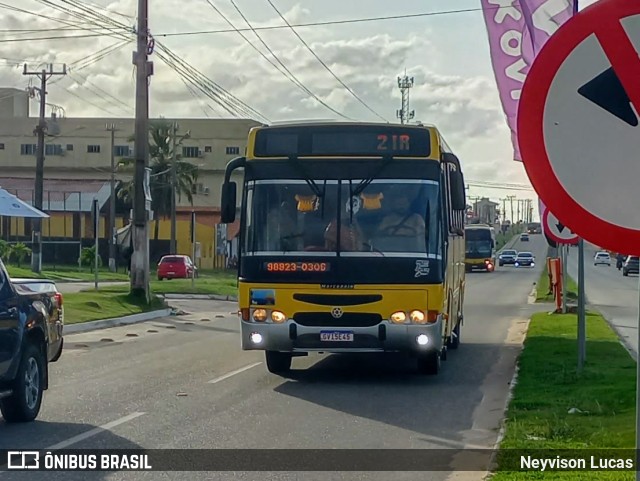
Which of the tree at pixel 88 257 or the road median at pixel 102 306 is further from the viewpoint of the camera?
the tree at pixel 88 257

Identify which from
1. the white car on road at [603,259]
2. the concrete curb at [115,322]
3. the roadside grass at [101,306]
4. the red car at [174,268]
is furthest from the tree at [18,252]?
the white car on road at [603,259]

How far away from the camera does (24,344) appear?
403 inches

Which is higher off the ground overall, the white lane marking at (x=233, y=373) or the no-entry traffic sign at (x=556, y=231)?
the no-entry traffic sign at (x=556, y=231)

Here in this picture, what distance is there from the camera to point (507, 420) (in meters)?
10.5

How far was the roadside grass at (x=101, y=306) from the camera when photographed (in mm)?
25344

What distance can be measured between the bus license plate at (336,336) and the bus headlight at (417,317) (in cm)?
79

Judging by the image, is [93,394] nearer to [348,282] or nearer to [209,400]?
[209,400]

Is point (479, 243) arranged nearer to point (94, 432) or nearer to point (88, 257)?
point (88, 257)

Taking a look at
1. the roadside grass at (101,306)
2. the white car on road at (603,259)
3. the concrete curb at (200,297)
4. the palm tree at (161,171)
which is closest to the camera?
the roadside grass at (101,306)

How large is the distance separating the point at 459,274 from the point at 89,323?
30.9 ft

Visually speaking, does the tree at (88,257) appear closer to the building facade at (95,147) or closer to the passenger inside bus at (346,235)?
the building facade at (95,147)

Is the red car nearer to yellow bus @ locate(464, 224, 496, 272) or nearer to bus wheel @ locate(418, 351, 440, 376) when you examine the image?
yellow bus @ locate(464, 224, 496, 272)

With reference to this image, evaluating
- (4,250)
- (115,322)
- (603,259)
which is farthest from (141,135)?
(603,259)

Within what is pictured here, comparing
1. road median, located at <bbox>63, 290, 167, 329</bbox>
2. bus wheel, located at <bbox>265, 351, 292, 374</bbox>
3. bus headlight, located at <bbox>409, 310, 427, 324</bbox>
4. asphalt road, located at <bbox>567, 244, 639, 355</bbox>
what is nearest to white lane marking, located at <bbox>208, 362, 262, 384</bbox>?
bus wheel, located at <bbox>265, 351, 292, 374</bbox>
